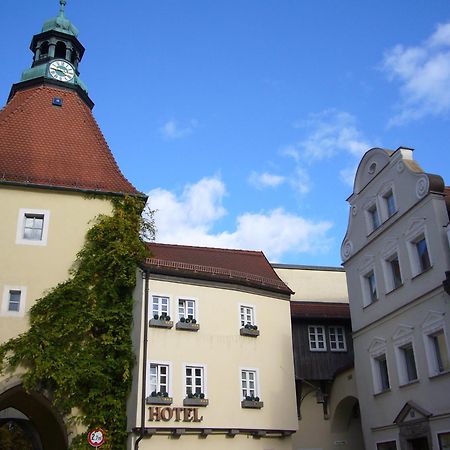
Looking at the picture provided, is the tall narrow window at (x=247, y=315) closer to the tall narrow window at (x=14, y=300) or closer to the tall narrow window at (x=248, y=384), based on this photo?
the tall narrow window at (x=248, y=384)

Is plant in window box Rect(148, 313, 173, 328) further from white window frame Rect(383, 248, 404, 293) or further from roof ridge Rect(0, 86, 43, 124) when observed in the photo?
roof ridge Rect(0, 86, 43, 124)

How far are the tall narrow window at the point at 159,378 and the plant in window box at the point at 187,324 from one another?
1508 mm

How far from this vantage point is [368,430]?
22.5 metres

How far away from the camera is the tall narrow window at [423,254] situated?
20.0 m

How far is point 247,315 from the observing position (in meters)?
23.4

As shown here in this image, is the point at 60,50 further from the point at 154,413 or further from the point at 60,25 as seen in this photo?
the point at 154,413

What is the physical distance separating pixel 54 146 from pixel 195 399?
13.1 m

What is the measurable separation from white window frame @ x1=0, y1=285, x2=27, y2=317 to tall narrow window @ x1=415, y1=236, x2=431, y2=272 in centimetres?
1445

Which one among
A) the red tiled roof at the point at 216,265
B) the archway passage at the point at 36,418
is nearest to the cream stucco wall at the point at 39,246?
the red tiled roof at the point at 216,265

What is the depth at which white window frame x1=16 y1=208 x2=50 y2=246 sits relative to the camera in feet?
77.6

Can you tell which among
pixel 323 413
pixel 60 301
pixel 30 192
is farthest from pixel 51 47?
pixel 323 413

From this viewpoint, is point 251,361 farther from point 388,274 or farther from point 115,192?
point 115,192

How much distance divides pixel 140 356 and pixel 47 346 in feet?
12.0

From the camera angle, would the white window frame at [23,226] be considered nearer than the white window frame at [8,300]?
No
